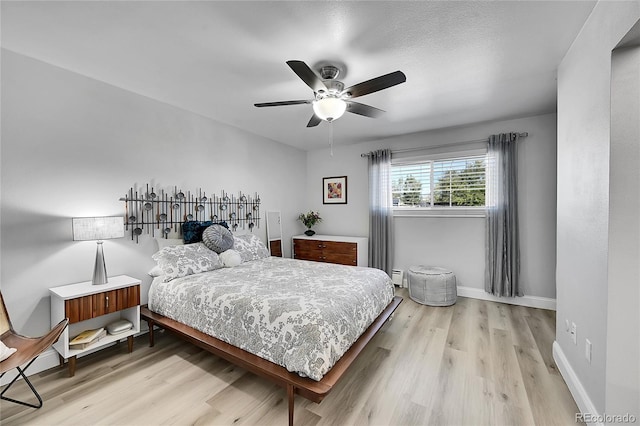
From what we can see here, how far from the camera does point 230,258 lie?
10.5ft

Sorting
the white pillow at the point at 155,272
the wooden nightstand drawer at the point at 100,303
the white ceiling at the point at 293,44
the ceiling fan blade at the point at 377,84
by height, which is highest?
the white ceiling at the point at 293,44

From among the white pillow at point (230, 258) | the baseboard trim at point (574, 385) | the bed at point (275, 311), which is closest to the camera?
the baseboard trim at point (574, 385)

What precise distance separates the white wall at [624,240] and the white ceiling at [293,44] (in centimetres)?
64

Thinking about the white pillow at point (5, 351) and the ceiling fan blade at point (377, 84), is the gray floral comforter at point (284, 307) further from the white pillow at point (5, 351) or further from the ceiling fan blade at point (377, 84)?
the ceiling fan blade at point (377, 84)

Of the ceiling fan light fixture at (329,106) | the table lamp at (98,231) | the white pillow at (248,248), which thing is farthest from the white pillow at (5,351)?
the ceiling fan light fixture at (329,106)

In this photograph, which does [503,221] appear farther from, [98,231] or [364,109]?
[98,231]

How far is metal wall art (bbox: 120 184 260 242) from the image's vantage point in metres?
2.91

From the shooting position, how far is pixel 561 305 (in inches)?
89.4

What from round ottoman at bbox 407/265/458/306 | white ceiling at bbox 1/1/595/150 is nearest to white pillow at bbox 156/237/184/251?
white ceiling at bbox 1/1/595/150

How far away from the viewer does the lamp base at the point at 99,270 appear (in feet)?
7.96

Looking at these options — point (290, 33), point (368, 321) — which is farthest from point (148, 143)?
point (368, 321)

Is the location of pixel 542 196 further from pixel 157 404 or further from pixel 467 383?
pixel 157 404

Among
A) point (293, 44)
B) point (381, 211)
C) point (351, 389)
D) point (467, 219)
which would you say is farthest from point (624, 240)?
point (381, 211)

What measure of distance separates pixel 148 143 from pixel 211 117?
36.8 inches
